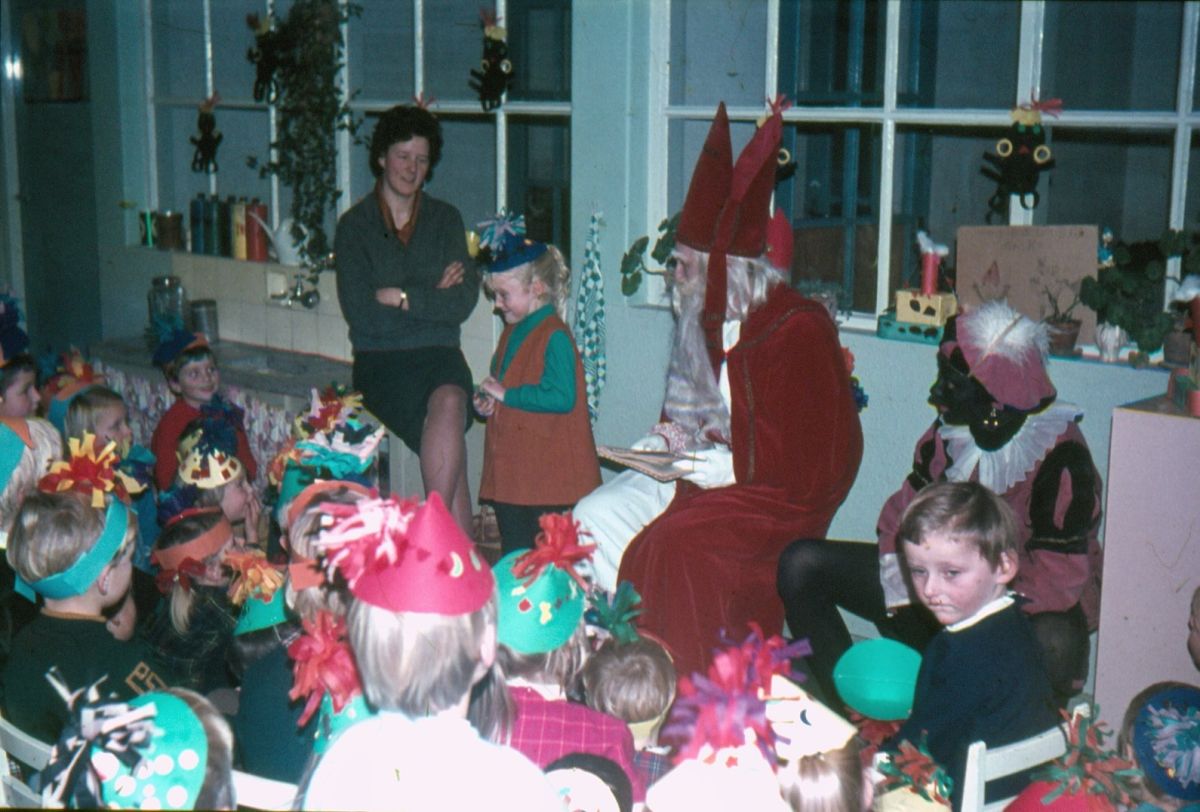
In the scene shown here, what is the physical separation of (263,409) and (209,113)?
202 cm

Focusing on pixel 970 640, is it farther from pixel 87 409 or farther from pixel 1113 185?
pixel 1113 185

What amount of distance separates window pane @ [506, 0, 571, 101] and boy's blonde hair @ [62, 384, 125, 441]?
431 cm

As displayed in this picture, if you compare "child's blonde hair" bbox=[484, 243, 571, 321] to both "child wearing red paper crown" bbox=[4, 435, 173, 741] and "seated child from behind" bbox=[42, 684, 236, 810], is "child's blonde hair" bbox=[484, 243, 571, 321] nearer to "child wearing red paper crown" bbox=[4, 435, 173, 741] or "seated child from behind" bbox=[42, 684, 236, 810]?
"child wearing red paper crown" bbox=[4, 435, 173, 741]

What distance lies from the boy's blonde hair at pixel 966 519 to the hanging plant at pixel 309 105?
3.79 meters

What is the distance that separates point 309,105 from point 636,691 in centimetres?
406

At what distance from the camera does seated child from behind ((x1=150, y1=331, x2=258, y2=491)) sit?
439 centimetres

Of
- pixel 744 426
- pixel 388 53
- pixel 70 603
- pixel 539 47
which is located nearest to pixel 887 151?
pixel 744 426

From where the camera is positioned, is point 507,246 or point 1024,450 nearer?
point 1024,450

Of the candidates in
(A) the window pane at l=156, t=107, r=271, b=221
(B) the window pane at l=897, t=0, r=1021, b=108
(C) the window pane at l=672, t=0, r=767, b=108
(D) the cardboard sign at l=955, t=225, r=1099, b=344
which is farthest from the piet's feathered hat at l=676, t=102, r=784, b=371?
(B) the window pane at l=897, t=0, r=1021, b=108

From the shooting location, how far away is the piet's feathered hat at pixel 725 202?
11.0 feet

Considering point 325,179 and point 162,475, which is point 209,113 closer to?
point 325,179

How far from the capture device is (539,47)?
311 inches

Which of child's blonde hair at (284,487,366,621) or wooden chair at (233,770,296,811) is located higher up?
child's blonde hair at (284,487,366,621)

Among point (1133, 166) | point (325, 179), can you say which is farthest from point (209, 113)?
Result: point (1133, 166)
